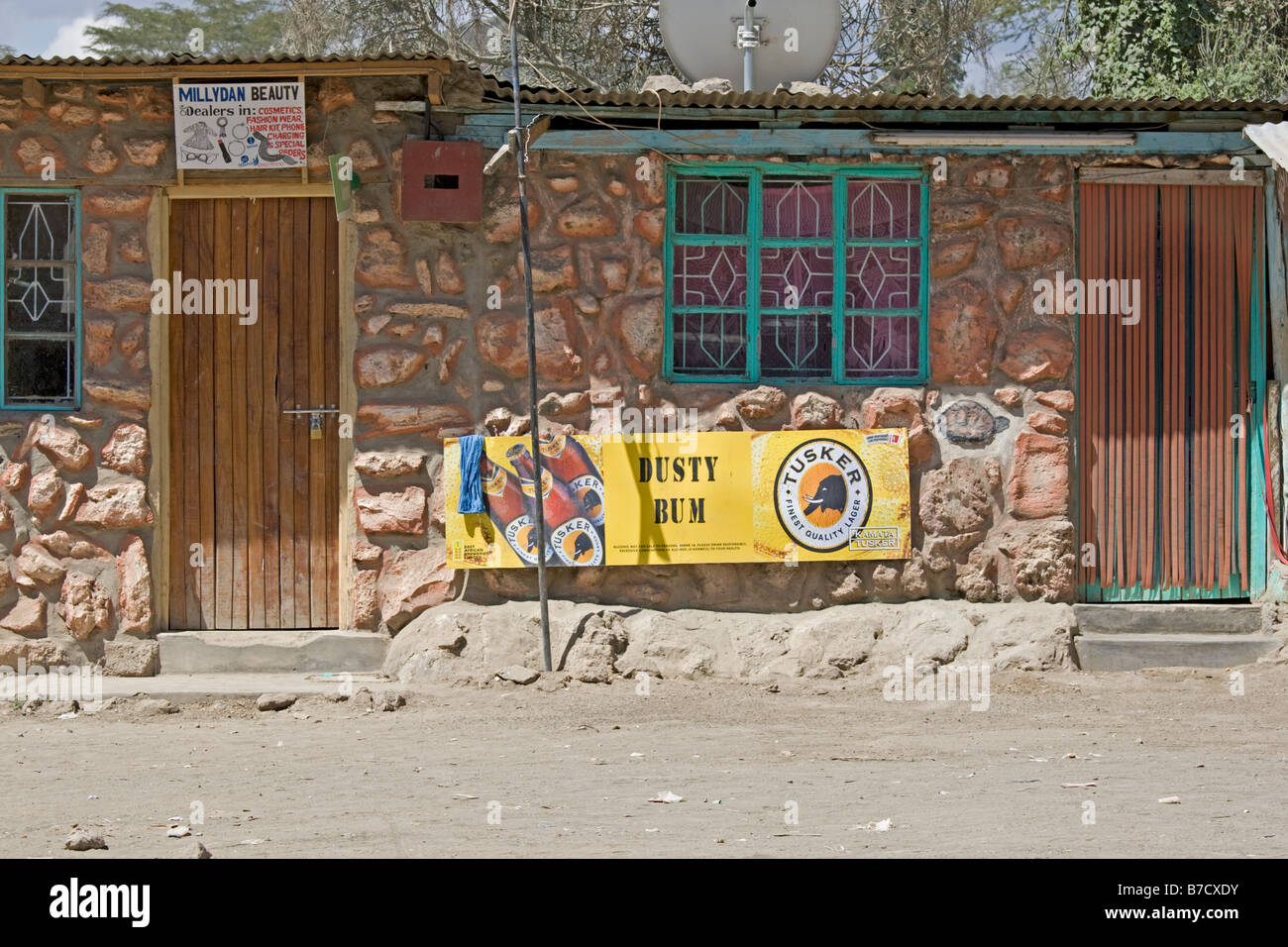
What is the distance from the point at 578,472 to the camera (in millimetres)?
8883

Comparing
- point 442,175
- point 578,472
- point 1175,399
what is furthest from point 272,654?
point 1175,399

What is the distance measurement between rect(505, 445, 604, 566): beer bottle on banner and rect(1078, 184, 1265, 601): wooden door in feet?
9.65

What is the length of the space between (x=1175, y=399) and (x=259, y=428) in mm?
5463

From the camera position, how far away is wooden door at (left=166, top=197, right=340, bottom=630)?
891cm

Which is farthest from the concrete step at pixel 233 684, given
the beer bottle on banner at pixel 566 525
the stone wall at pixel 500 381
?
the beer bottle on banner at pixel 566 525

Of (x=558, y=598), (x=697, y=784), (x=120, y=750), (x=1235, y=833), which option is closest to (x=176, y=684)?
(x=120, y=750)

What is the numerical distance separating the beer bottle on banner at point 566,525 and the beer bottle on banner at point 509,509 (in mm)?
69

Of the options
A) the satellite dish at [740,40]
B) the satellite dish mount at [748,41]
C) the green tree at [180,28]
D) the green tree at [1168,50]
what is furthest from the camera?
the green tree at [180,28]

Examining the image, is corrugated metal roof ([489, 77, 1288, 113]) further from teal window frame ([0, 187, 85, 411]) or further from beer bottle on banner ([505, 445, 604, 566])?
teal window frame ([0, 187, 85, 411])

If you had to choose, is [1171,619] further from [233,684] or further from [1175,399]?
[233,684]

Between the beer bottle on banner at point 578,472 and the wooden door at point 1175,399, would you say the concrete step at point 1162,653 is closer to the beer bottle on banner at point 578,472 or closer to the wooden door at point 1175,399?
the wooden door at point 1175,399

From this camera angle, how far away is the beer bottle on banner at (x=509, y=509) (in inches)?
347

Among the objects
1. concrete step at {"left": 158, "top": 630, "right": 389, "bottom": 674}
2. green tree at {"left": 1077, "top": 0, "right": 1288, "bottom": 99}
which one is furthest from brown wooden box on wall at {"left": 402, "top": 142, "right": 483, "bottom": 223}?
green tree at {"left": 1077, "top": 0, "right": 1288, "bottom": 99}

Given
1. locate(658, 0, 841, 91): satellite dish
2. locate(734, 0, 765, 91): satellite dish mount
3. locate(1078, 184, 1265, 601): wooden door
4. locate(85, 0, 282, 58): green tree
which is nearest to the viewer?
locate(1078, 184, 1265, 601): wooden door
